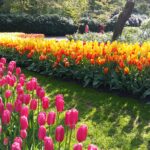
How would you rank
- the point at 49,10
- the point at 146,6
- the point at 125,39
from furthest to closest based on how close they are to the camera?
the point at 146,6 → the point at 49,10 → the point at 125,39

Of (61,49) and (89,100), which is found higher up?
(61,49)

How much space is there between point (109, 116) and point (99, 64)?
5.79ft

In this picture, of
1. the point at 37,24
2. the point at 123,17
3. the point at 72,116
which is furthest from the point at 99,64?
the point at 37,24

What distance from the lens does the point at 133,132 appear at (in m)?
5.66

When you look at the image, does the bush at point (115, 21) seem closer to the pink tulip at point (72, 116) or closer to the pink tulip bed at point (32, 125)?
the pink tulip bed at point (32, 125)

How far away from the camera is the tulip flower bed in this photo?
7297 mm

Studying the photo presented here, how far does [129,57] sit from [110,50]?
2.61ft

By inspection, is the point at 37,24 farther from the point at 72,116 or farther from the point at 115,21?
the point at 72,116

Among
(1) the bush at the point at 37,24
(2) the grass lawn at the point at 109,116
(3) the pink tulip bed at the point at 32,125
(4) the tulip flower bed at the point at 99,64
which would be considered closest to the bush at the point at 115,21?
(1) the bush at the point at 37,24

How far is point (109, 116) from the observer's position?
627cm

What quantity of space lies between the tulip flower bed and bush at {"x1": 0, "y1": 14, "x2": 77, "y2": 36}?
16958 millimetres

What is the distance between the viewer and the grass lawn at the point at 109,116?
5352mm

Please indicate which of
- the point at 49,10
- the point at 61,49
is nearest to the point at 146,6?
the point at 49,10

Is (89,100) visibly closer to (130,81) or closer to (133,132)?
(130,81)
